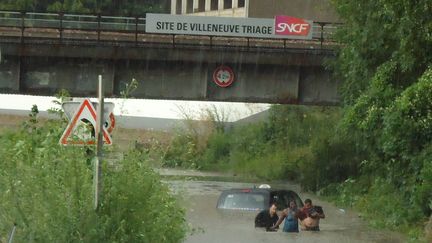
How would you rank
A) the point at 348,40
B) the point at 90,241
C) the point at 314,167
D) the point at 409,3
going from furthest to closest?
the point at 314,167 → the point at 348,40 → the point at 409,3 → the point at 90,241

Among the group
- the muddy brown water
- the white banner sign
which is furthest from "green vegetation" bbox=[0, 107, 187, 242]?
the white banner sign

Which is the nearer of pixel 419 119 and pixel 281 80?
pixel 419 119

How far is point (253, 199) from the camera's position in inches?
897

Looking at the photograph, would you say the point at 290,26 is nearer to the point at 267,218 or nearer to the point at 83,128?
the point at 267,218

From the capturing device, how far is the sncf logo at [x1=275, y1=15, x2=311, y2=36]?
32.4 m

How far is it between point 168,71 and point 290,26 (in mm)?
4566

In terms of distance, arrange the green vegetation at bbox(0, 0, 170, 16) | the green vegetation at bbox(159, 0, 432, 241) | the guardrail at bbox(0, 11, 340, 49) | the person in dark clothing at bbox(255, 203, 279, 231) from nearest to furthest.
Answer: the green vegetation at bbox(159, 0, 432, 241)
the person in dark clothing at bbox(255, 203, 279, 231)
the guardrail at bbox(0, 11, 340, 49)
the green vegetation at bbox(0, 0, 170, 16)

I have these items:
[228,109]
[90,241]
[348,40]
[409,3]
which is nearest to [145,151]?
[90,241]

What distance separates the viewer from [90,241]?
39.2 ft

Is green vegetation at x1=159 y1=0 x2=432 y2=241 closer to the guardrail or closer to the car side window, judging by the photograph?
the car side window

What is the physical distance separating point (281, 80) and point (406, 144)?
1198 centimetres

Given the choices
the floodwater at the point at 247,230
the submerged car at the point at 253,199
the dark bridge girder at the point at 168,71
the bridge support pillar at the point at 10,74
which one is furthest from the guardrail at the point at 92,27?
the submerged car at the point at 253,199

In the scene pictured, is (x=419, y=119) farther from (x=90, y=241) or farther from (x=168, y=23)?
(x=168, y=23)

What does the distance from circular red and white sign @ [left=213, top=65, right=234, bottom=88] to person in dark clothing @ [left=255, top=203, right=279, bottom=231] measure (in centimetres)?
1123
